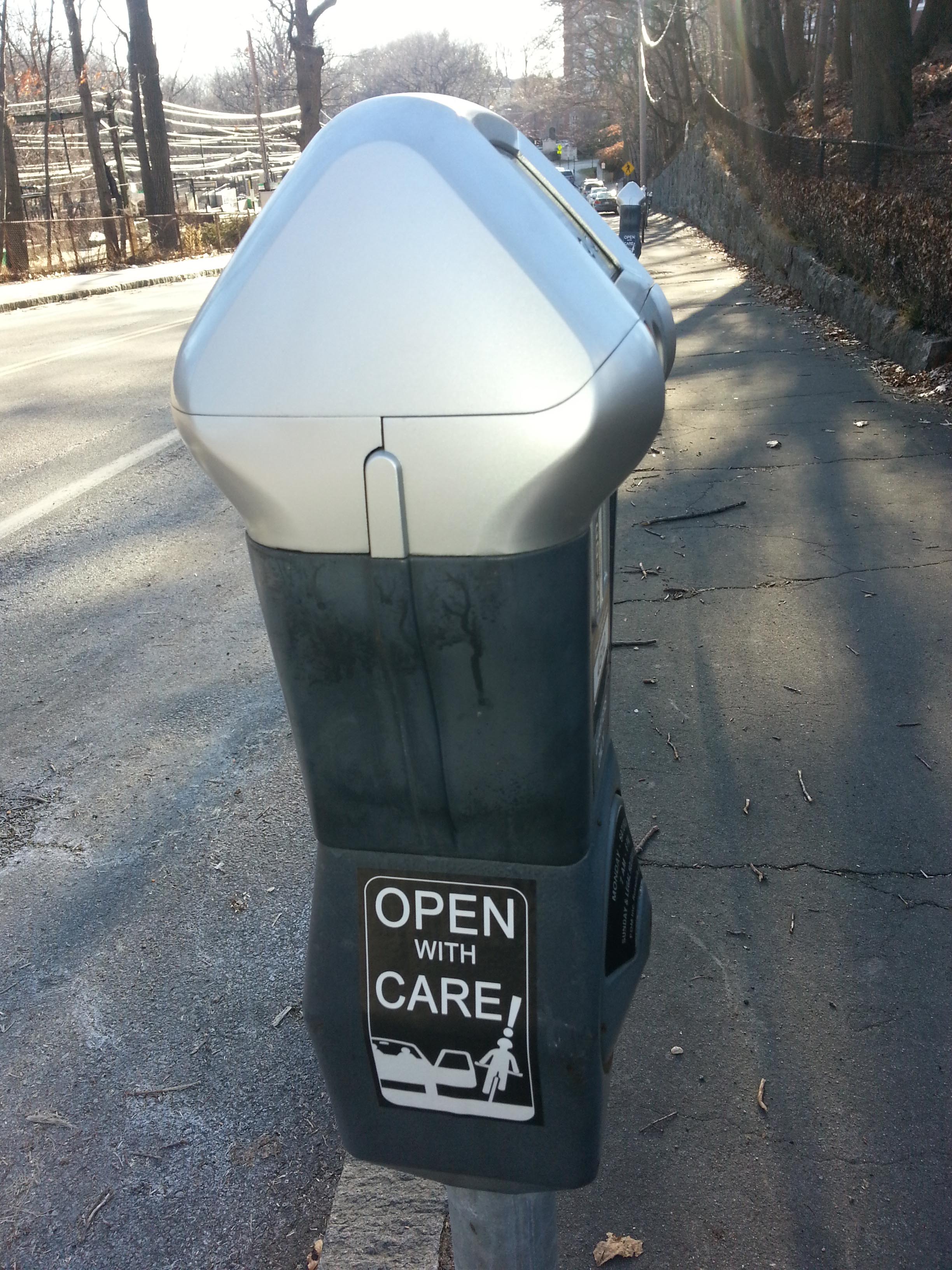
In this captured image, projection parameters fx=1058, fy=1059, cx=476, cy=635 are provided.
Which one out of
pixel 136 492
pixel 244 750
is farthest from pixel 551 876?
pixel 136 492

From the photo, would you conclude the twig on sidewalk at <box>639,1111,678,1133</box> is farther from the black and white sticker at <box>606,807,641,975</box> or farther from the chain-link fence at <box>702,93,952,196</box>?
the chain-link fence at <box>702,93,952,196</box>

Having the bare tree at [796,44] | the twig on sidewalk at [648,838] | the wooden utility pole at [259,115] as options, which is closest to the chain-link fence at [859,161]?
the bare tree at [796,44]

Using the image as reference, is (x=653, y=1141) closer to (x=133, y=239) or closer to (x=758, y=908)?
(x=758, y=908)

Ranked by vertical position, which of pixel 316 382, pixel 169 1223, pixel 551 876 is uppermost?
pixel 316 382

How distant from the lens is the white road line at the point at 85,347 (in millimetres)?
9742

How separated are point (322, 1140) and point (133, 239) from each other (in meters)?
25.0

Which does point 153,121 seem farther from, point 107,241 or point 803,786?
point 803,786

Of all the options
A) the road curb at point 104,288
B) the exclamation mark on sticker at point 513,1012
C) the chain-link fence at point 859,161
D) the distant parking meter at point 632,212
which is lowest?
the road curb at point 104,288

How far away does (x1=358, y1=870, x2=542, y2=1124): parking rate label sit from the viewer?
1.13 m

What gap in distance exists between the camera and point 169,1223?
1874mm

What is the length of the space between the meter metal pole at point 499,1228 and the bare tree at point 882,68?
13452 millimetres

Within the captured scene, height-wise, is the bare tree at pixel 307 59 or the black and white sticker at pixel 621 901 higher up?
the bare tree at pixel 307 59

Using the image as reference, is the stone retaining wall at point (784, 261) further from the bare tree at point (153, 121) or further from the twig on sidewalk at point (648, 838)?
the bare tree at point (153, 121)

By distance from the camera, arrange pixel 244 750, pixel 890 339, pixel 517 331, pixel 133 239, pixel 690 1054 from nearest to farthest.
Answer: pixel 517 331 → pixel 690 1054 → pixel 244 750 → pixel 890 339 → pixel 133 239
